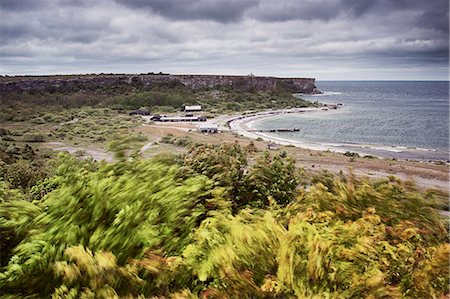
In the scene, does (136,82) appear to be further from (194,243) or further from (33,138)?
(194,243)

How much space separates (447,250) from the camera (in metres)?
3.90

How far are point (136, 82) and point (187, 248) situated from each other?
502 ft

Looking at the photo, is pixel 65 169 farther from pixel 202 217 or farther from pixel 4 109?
pixel 4 109

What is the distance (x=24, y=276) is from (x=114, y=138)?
2.29 meters

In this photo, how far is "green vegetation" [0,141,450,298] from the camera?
3.91 metres

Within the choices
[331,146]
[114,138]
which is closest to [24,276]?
[114,138]

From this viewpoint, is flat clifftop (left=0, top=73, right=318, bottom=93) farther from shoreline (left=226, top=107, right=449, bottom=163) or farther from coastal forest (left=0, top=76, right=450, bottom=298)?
coastal forest (left=0, top=76, right=450, bottom=298)

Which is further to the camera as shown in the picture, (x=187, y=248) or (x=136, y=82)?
(x=136, y=82)

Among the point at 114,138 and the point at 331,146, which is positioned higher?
the point at 114,138

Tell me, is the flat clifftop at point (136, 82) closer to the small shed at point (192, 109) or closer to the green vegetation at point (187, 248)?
the small shed at point (192, 109)

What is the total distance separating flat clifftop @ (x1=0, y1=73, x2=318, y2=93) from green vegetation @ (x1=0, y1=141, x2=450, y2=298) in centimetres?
12167

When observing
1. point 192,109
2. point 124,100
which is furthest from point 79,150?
point 124,100

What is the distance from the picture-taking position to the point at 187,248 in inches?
175

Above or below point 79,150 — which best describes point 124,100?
above
